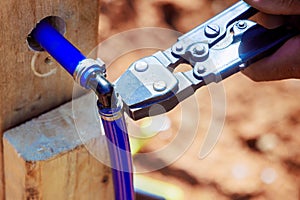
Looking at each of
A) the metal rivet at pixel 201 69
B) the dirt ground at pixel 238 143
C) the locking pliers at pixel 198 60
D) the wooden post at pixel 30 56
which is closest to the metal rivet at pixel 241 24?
the locking pliers at pixel 198 60

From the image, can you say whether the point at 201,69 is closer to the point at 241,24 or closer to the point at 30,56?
the point at 241,24

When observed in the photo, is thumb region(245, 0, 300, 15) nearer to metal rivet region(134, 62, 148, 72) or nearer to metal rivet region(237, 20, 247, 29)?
metal rivet region(237, 20, 247, 29)

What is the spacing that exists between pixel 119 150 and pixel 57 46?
6.4 inches

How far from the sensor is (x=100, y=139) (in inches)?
38.7

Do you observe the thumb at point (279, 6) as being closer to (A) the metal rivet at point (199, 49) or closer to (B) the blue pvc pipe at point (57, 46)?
(A) the metal rivet at point (199, 49)

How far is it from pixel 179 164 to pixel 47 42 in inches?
33.0

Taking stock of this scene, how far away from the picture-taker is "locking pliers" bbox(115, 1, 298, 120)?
86 cm

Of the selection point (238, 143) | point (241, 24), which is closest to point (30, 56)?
point (241, 24)

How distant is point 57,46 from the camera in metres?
0.88

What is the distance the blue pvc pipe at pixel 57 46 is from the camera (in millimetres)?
867

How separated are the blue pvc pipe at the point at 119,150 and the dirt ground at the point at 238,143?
715 millimetres

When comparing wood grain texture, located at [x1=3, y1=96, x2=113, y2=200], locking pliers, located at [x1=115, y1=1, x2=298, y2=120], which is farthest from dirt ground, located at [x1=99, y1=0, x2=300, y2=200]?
locking pliers, located at [x1=115, y1=1, x2=298, y2=120]

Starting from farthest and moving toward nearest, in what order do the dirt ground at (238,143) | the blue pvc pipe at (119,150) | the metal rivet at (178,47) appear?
the dirt ground at (238,143) → the metal rivet at (178,47) → the blue pvc pipe at (119,150)

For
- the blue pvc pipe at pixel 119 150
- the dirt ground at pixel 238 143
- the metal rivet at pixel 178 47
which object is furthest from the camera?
the dirt ground at pixel 238 143
